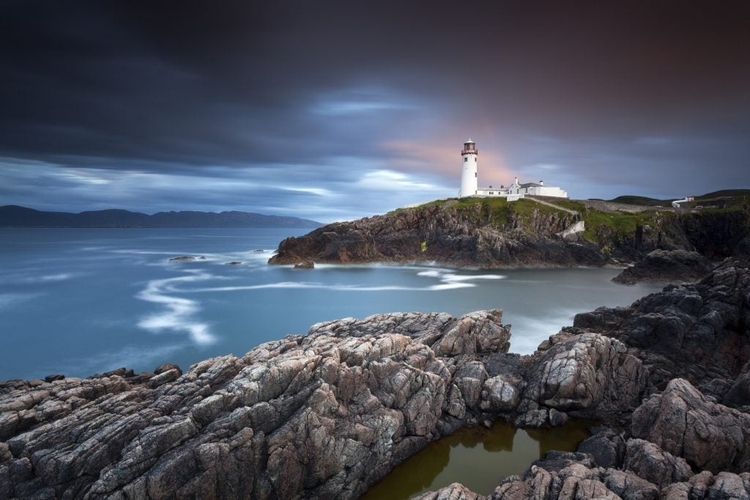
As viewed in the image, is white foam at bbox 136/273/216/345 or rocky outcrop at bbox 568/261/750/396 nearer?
rocky outcrop at bbox 568/261/750/396

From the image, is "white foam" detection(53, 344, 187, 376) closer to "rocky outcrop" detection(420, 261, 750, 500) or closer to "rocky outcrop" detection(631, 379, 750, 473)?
"rocky outcrop" detection(420, 261, 750, 500)

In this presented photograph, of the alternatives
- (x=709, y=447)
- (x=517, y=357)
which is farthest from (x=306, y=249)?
(x=709, y=447)

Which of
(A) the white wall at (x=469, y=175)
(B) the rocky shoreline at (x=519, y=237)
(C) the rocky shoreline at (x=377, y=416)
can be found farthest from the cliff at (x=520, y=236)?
(C) the rocky shoreline at (x=377, y=416)

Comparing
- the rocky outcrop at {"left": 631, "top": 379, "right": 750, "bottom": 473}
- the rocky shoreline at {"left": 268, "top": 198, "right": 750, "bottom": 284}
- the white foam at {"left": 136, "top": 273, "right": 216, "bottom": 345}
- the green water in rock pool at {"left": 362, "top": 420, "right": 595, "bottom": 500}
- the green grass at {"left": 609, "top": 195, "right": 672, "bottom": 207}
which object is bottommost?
the green water in rock pool at {"left": 362, "top": 420, "right": 595, "bottom": 500}

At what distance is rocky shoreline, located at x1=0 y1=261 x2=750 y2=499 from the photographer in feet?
35.2

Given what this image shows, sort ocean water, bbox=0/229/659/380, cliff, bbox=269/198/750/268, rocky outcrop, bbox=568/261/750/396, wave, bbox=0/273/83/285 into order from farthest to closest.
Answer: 1. cliff, bbox=269/198/750/268
2. wave, bbox=0/273/83/285
3. ocean water, bbox=0/229/659/380
4. rocky outcrop, bbox=568/261/750/396

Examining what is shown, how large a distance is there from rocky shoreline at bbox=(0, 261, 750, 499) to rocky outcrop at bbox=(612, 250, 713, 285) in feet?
97.3

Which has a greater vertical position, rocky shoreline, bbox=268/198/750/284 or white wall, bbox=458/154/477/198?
white wall, bbox=458/154/477/198

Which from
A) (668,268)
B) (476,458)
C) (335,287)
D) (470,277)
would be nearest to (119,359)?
(476,458)

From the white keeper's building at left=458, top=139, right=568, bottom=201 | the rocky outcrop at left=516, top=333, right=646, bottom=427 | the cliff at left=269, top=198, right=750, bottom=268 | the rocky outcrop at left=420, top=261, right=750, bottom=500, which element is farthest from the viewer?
the white keeper's building at left=458, top=139, right=568, bottom=201

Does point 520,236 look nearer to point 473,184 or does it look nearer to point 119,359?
point 473,184

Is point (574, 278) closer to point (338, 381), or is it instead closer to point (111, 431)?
point (338, 381)

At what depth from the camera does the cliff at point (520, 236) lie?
63.2m

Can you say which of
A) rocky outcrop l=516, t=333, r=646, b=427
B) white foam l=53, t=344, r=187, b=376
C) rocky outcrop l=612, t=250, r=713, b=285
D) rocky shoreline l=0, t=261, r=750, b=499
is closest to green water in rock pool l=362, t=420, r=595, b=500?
rocky shoreline l=0, t=261, r=750, b=499
